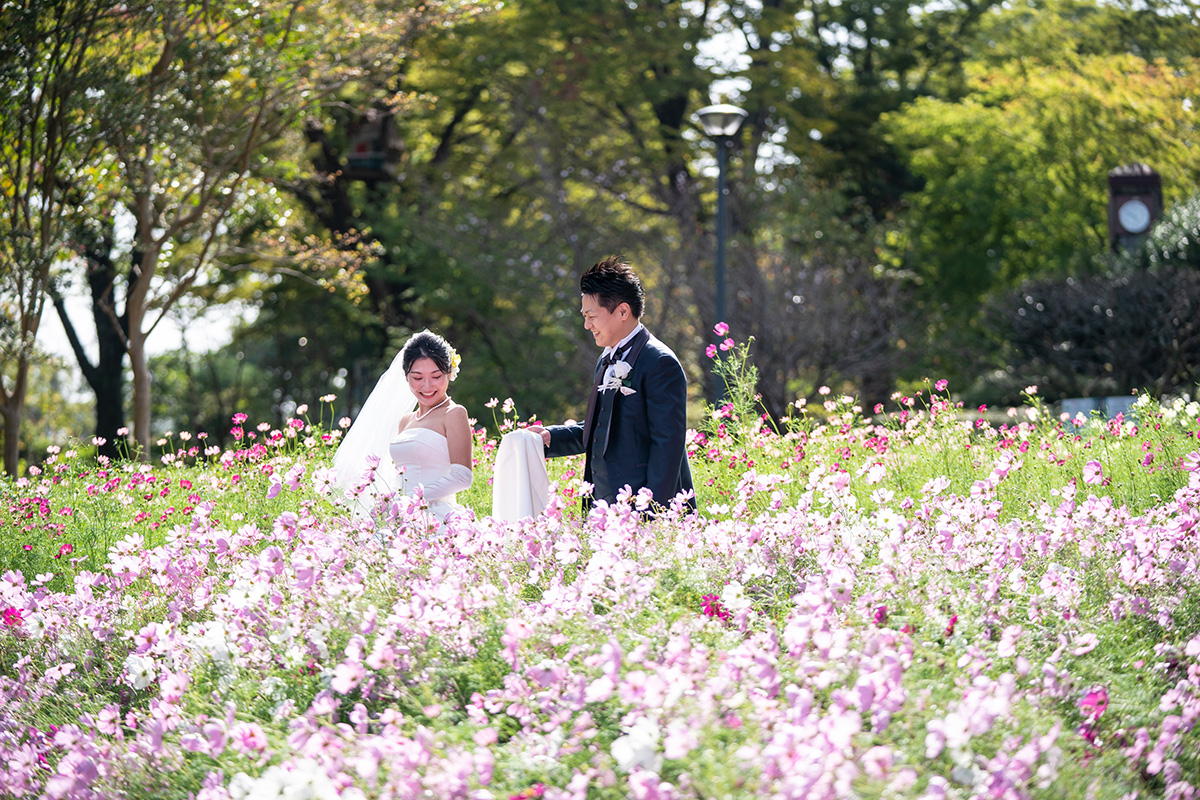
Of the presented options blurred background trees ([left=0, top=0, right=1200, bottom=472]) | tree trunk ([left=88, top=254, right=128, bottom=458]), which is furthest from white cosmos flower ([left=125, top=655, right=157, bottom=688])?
tree trunk ([left=88, top=254, right=128, bottom=458])

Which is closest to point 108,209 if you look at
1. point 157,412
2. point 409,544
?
point 409,544

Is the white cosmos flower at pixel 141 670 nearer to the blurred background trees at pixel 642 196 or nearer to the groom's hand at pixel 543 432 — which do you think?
the groom's hand at pixel 543 432

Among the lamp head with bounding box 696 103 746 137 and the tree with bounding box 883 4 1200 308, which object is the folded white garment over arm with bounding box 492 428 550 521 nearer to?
the lamp head with bounding box 696 103 746 137

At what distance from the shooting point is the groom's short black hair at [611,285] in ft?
15.6

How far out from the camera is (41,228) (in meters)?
9.97

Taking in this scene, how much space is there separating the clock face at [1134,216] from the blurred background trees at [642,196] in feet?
2.82

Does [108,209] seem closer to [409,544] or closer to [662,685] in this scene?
[409,544]

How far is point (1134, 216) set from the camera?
16344 mm

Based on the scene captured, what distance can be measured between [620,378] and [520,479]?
759 mm

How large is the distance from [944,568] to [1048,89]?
1896 centimetres

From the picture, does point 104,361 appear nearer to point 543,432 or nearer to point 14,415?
point 14,415

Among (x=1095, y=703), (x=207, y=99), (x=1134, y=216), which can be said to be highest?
(x=207, y=99)

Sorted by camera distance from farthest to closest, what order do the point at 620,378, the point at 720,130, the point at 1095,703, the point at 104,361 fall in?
the point at 104,361
the point at 720,130
the point at 620,378
the point at 1095,703

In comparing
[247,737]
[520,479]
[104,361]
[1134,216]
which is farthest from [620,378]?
[104,361]
